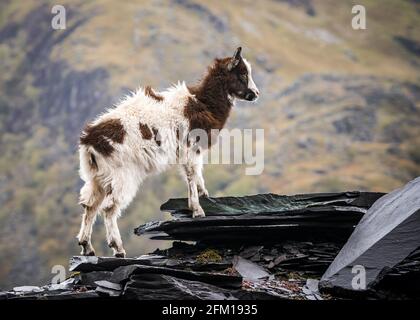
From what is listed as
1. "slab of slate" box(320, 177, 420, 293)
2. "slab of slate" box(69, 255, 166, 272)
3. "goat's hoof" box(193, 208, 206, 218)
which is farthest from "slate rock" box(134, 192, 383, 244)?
"slab of slate" box(69, 255, 166, 272)

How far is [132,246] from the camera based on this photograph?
154125 mm

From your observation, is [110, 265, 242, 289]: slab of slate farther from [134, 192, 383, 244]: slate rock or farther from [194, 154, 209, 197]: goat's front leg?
[194, 154, 209, 197]: goat's front leg

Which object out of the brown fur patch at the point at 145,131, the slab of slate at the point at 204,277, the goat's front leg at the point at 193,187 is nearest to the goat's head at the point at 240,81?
the goat's front leg at the point at 193,187

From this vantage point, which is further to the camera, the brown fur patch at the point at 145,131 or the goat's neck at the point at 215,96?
the goat's neck at the point at 215,96

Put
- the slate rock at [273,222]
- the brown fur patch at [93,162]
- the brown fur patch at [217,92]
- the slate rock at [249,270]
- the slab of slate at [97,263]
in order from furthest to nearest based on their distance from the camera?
the brown fur patch at [217,92] → the brown fur patch at [93,162] → the slate rock at [273,222] → the slate rock at [249,270] → the slab of slate at [97,263]

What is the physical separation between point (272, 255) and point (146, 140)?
3958 millimetres

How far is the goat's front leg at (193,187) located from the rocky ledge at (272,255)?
1.01ft

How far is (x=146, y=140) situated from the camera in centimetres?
1802

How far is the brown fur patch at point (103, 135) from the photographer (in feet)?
57.3

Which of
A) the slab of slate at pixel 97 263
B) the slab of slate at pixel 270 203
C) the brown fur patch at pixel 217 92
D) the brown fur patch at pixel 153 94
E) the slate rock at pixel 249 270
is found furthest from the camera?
the brown fur patch at pixel 217 92

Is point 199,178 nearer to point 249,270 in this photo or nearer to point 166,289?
point 249,270

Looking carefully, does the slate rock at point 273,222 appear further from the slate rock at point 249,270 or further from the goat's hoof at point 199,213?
the slate rock at point 249,270

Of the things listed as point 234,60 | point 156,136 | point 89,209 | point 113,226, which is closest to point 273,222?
point 156,136
